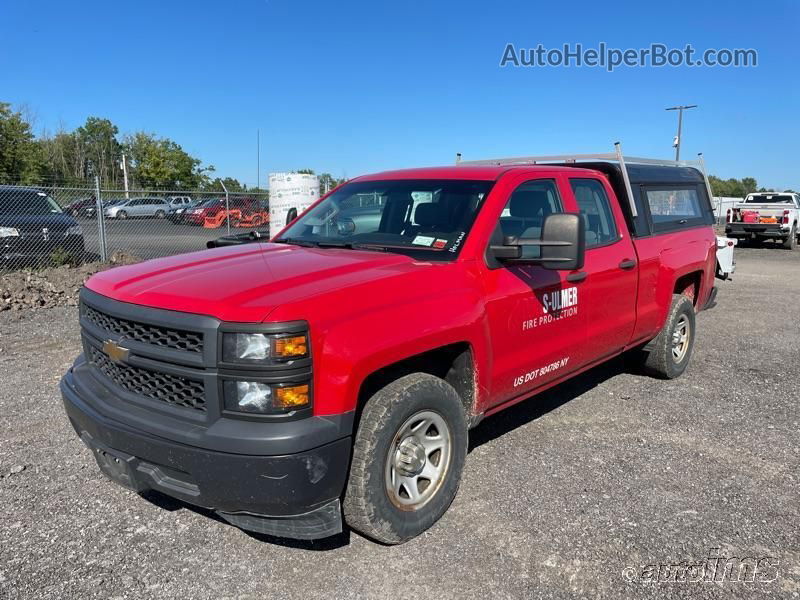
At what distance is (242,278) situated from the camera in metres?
2.90

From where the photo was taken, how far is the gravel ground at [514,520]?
9.12ft

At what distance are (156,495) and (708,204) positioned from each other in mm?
5784

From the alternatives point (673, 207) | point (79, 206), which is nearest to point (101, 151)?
point (79, 206)

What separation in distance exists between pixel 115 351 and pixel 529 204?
2.54m

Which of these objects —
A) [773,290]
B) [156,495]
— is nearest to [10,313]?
[156,495]

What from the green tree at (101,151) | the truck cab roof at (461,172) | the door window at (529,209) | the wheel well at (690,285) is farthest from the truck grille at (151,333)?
the green tree at (101,151)

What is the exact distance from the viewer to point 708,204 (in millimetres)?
6445

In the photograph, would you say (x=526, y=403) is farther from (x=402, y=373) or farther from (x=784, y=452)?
(x=402, y=373)

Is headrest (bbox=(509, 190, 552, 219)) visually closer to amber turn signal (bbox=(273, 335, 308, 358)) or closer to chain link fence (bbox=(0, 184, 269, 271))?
amber turn signal (bbox=(273, 335, 308, 358))

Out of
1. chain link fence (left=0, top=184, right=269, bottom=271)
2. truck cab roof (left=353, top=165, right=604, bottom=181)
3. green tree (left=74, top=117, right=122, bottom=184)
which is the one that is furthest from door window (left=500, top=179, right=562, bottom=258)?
green tree (left=74, top=117, right=122, bottom=184)

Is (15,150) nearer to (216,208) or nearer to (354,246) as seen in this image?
(216,208)

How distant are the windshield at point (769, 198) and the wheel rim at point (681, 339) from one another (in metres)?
19.1

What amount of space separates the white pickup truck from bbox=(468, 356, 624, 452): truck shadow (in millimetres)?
17321

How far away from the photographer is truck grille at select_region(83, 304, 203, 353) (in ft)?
8.49
